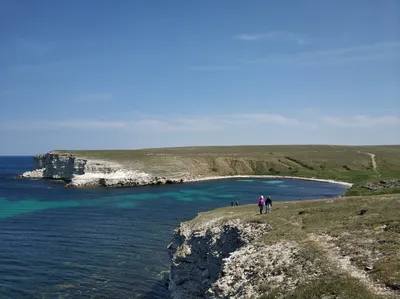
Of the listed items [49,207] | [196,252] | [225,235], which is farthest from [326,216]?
[49,207]

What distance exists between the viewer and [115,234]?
2176 inches

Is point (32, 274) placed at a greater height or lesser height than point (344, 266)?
lesser

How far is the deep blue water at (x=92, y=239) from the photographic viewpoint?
3595 centimetres

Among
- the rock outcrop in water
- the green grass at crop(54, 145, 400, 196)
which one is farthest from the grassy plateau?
the green grass at crop(54, 145, 400, 196)

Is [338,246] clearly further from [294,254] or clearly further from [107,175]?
[107,175]

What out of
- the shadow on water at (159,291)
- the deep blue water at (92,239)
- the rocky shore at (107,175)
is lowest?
the shadow on water at (159,291)

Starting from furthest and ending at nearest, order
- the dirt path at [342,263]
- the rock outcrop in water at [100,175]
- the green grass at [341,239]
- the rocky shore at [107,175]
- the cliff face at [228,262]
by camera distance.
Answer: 1. the rocky shore at [107,175]
2. the rock outcrop in water at [100,175]
3. the cliff face at [228,262]
4. the green grass at [341,239]
5. the dirt path at [342,263]

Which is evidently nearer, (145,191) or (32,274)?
(32,274)

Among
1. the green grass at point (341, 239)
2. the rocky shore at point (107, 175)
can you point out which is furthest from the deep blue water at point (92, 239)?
the rocky shore at point (107, 175)

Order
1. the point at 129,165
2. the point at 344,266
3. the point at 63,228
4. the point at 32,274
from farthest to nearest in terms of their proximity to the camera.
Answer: the point at 129,165 → the point at 63,228 → the point at 32,274 → the point at 344,266

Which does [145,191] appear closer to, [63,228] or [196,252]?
[63,228]

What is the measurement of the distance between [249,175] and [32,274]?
12040cm

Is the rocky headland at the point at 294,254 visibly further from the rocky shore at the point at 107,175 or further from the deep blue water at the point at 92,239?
the rocky shore at the point at 107,175

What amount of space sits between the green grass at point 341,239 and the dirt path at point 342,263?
65 millimetres
